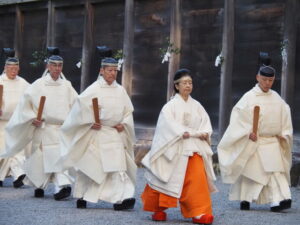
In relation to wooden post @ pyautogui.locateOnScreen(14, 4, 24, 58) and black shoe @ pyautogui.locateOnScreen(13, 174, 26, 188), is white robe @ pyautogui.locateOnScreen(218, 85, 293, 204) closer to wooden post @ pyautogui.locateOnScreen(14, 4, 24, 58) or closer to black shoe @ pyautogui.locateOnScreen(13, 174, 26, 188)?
black shoe @ pyautogui.locateOnScreen(13, 174, 26, 188)

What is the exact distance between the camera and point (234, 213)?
29.0ft

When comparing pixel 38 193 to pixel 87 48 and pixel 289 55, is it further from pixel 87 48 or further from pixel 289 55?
pixel 87 48

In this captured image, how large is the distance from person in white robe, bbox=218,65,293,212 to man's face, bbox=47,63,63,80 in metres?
2.38

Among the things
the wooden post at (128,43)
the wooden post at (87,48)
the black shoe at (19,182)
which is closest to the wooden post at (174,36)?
the wooden post at (128,43)

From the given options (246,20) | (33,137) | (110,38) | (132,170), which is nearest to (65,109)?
(33,137)

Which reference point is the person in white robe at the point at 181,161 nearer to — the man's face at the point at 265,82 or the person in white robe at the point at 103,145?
the person in white robe at the point at 103,145

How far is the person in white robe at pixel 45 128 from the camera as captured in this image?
10172 millimetres

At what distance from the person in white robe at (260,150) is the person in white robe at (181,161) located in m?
0.93

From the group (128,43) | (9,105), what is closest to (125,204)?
(9,105)

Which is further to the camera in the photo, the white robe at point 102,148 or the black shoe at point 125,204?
the white robe at point 102,148

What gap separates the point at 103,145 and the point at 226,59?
11.4 ft

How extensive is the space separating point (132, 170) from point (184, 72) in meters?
1.52

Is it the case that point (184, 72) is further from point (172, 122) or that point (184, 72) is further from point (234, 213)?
point (234, 213)

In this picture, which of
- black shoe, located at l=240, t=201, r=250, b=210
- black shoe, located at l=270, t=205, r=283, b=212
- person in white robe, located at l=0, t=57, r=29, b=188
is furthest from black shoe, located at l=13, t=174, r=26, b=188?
black shoe, located at l=270, t=205, r=283, b=212
